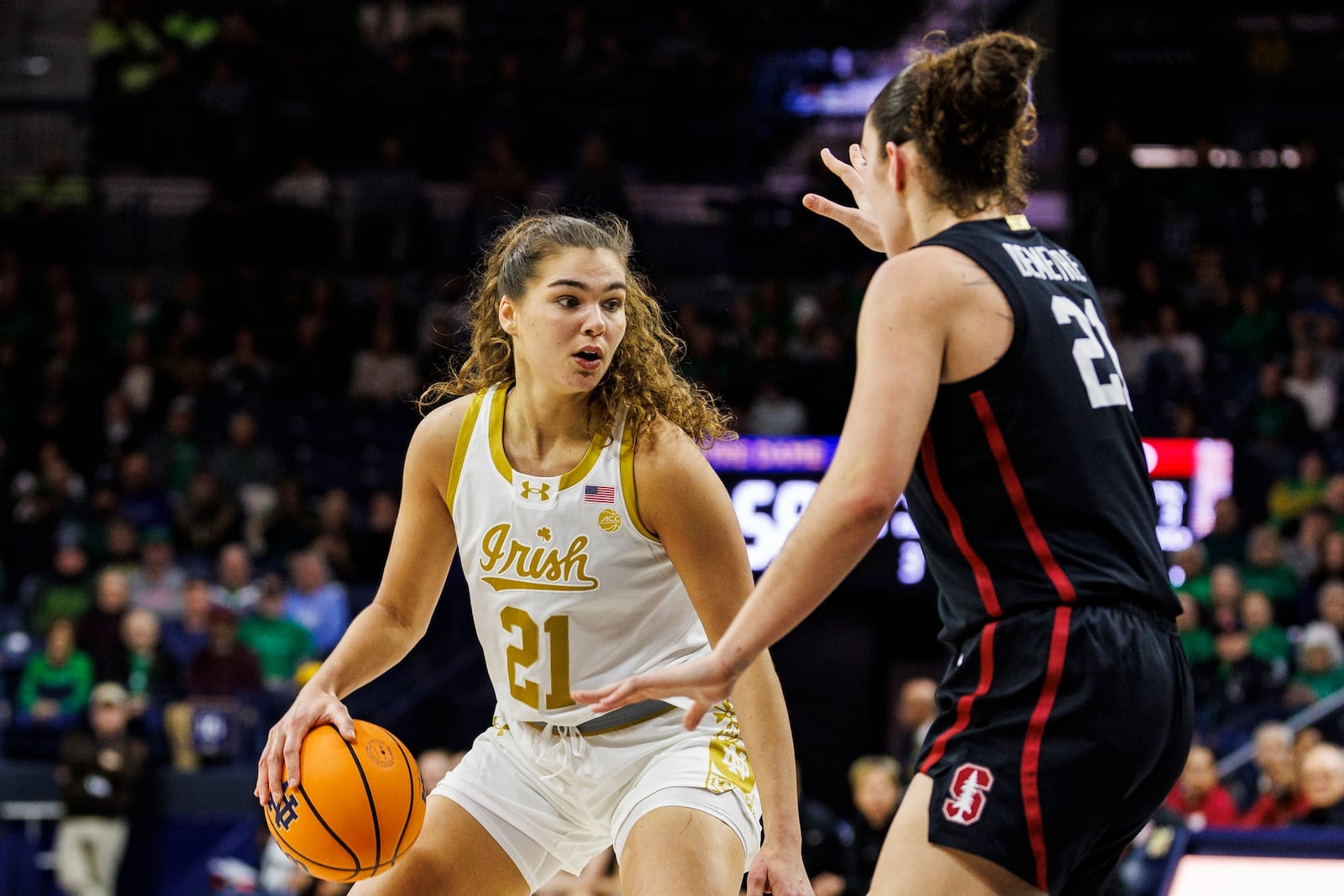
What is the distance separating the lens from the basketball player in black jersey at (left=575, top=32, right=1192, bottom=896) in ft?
8.36

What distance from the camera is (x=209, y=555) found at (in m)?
11.9

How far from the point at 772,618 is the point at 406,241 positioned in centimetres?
1278

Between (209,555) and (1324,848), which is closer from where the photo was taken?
(1324,848)

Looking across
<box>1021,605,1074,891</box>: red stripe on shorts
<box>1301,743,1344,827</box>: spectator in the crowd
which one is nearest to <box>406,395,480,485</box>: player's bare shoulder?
<box>1021,605,1074,891</box>: red stripe on shorts

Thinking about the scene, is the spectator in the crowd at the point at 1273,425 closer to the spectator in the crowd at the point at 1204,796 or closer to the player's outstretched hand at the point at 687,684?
the spectator in the crowd at the point at 1204,796

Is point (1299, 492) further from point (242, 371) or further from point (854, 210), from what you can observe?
point (854, 210)

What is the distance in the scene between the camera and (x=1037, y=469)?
2613mm

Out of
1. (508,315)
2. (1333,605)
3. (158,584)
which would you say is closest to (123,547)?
(158,584)

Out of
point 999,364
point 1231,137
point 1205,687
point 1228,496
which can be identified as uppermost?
point 1231,137

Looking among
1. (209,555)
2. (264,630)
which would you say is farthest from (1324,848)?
(209,555)

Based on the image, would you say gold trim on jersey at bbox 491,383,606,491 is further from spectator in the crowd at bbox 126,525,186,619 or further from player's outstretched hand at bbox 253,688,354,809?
spectator in the crowd at bbox 126,525,186,619

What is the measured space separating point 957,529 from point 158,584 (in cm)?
975

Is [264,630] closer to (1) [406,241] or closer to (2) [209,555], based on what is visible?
(2) [209,555]

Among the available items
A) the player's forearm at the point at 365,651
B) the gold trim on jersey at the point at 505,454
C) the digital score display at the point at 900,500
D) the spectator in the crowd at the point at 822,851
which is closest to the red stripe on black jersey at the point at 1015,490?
the gold trim on jersey at the point at 505,454
